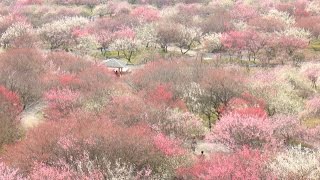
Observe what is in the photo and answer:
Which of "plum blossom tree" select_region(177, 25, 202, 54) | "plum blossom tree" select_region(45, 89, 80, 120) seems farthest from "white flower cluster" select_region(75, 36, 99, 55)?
→ "plum blossom tree" select_region(45, 89, 80, 120)

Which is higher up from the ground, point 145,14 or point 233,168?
point 233,168

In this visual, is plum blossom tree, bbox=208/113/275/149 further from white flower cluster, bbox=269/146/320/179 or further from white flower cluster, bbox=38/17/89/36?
white flower cluster, bbox=38/17/89/36

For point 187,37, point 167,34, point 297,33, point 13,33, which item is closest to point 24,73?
point 13,33

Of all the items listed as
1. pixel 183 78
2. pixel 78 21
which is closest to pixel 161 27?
pixel 78 21

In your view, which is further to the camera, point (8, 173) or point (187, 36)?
point (187, 36)

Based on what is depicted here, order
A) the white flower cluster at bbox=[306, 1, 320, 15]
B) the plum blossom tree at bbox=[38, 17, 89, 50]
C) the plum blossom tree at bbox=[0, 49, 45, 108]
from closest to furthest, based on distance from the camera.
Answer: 1. the plum blossom tree at bbox=[0, 49, 45, 108]
2. the plum blossom tree at bbox=[38, 17, 89, 50]
3. the white flower cluster at bbox=[306, 1, 320, 15]

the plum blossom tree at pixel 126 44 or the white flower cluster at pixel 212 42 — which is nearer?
the plum blossom tree at pixel 126 44

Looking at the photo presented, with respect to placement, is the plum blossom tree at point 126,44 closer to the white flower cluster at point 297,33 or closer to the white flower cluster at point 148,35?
the white flower cluster at point 148,35

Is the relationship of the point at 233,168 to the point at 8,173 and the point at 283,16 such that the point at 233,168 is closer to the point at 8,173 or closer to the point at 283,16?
the point at 8,173

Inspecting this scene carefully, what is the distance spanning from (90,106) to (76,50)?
42.9 metres

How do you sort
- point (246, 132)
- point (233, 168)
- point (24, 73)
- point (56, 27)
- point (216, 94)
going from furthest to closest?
point (56, 27)
point (24, 73)
point (216, 94)
point (246, 132)
point (233, 168)

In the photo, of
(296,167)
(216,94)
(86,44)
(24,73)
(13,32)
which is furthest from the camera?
(13,32)

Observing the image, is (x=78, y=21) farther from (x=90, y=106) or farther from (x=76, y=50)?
(x=90, y=106)

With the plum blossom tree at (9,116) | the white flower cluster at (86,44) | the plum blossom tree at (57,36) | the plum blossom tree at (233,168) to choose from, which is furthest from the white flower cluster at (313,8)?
the plum blossom tree at (233,168)
